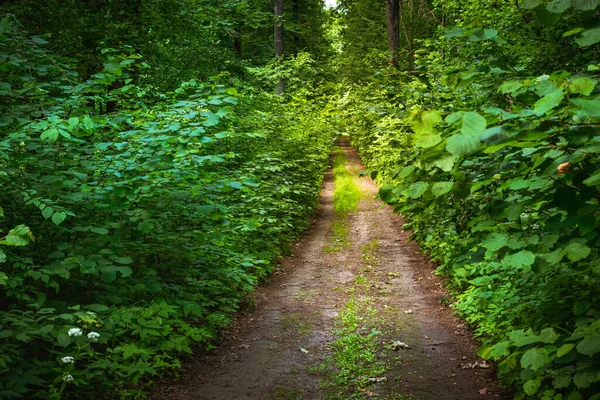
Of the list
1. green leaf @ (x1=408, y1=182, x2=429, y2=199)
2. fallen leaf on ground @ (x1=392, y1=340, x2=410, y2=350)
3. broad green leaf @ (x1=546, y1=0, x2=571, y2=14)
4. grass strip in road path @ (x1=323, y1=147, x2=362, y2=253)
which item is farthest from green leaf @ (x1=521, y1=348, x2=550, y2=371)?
grass strip in road path @ (x1=323, y1=147, x2=362, y2=253)

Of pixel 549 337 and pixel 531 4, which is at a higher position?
pixel 531 4

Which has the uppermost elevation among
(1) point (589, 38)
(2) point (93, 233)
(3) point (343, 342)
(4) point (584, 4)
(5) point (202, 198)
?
(4) point (584, 4)

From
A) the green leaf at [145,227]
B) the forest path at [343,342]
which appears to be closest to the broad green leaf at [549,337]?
the forest path at [343,342]

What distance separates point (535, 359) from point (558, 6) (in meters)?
2.00

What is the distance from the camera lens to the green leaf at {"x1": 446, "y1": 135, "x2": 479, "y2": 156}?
176 cm

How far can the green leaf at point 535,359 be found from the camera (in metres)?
2.80

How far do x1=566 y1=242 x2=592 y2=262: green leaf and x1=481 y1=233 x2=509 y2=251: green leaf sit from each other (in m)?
0.36

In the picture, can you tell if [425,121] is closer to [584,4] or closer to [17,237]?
[584,4]

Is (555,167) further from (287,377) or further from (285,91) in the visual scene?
(285,91)

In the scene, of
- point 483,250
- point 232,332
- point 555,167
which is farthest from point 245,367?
point 555,167

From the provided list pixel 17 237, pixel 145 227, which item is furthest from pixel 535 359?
pixel 145 227

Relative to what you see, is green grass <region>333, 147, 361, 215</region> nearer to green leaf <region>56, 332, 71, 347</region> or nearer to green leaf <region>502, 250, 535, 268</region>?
green leaf <region>56, 332, 71, 347</region>

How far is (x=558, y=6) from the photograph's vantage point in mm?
2438

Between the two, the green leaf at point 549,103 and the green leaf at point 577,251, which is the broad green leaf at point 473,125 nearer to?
the green leaf at point 549,103
